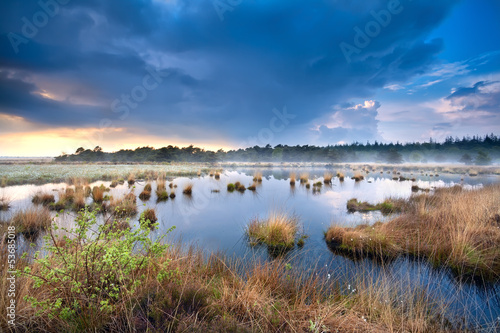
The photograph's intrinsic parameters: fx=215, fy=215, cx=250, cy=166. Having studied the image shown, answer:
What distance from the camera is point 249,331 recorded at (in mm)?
2490

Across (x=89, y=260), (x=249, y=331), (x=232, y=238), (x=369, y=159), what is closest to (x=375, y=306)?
(x=249, y=331)

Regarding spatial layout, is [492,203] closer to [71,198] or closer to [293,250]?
[293,250]

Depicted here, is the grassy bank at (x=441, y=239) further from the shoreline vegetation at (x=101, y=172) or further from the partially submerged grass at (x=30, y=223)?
the shoreline vegetation at (x=101, y=172)

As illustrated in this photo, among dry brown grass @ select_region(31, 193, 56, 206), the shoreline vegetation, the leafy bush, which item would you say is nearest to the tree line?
the shoreline vegetation

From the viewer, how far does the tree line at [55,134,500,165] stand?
72.4 metres

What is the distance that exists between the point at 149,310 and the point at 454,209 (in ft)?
35.9

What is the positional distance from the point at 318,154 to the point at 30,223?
3867 inches

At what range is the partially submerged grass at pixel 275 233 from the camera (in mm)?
7473

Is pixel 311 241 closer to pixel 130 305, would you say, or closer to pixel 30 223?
pixel 130 305

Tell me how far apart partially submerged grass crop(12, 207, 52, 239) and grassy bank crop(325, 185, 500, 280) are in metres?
10.4

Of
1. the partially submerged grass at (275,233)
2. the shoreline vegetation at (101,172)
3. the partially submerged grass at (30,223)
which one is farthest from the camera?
the shoreline vegetation at (101,172)

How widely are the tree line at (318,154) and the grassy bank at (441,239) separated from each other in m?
72.2

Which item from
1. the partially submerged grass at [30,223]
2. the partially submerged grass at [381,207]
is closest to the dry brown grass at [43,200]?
the partially submerged grass at [30,223]

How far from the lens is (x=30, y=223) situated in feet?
25.7
